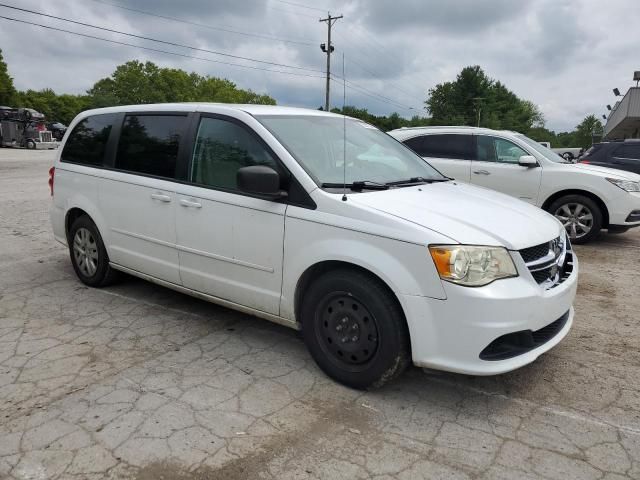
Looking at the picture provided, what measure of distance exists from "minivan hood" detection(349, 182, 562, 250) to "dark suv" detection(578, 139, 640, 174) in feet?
26.7

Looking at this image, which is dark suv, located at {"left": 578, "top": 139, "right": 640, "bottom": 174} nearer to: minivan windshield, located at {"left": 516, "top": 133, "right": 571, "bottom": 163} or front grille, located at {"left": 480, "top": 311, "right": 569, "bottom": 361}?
minivan windshield, located at {"left": 516, "top": 133, "right": 571, "bottom": 163}

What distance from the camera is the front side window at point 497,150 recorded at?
8328mm

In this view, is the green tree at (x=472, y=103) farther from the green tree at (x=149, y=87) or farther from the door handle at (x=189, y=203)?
the door handle at (x=189, y=203)

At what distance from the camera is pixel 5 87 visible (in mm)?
62562

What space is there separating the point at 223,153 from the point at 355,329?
1.69m

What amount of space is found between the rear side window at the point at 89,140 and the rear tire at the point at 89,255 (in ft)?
1.90

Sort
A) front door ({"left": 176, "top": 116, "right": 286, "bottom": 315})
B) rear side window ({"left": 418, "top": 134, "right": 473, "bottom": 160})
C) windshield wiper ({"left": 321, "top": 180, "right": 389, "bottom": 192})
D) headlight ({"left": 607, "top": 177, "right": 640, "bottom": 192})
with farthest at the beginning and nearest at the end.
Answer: rear side window ({"left": 418, "top": 134, "right": 473, "bottom": 160}) < headlight ({"left": 607, "top": 177, "right": 640, "bottom": 192}) < front door ({"left": 176, "top": 116, "right": 286, "bottom": 315}) < windshield wiper ({"left": 321, "top": 180, "right": 389, "bottom": 192})

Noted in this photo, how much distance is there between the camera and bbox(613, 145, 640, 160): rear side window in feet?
34.7

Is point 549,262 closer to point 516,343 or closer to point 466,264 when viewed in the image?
point 516,343

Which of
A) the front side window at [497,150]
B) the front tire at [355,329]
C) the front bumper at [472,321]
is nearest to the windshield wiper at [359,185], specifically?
the front tire at [355,329]

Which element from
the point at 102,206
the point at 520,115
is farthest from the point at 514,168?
the point at 520,115

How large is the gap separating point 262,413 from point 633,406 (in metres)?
2.21

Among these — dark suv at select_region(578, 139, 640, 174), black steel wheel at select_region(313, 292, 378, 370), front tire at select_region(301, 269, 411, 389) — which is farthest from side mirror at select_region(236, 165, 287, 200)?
dark suv at select_region(578, 139, 640, 174)

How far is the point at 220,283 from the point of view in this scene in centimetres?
390
